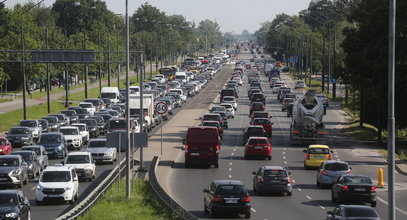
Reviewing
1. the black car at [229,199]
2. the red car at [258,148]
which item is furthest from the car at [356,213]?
the red car at [258,148]

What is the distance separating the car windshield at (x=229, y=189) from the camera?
33281 millimetres

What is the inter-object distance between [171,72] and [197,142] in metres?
123

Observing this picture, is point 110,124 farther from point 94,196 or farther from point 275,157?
point 94,196

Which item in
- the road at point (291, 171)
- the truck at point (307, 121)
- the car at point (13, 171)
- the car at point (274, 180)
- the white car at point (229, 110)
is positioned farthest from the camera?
the white car at point (229, 110)

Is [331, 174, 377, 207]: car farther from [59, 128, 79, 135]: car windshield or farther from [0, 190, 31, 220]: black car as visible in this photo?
[59, 128, 79, 135]: car windshield

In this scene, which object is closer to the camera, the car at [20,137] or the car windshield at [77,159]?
the car windshield at [77,159]

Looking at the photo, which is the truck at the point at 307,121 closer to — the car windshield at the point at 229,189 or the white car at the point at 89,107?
the white car at the point at 89,107

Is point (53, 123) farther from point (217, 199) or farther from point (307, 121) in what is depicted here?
point (217, 199)

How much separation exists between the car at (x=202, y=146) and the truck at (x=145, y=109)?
19299 millimetres

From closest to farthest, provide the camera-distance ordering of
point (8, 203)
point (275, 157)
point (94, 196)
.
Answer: point (8, 203) < point (94, 196) < point (275, 157)

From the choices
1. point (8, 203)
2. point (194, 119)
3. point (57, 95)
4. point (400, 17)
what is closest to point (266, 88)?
point (57, 95)

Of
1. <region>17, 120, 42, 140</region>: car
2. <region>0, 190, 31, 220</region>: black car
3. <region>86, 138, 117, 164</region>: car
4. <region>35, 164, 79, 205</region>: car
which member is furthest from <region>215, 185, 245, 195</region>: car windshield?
<region>17, 120, 42, 140</region>: car

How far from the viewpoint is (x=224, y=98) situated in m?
103

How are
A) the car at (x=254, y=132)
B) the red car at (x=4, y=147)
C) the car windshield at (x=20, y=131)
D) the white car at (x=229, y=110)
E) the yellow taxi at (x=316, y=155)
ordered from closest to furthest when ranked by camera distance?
the yellow taxi at (x=316, y=155) → the red car at (x=4, y=147) → the car windshield at (x=20, y=131) → the car at (x=254, y=132) → the white car at (x=229, y=110)
